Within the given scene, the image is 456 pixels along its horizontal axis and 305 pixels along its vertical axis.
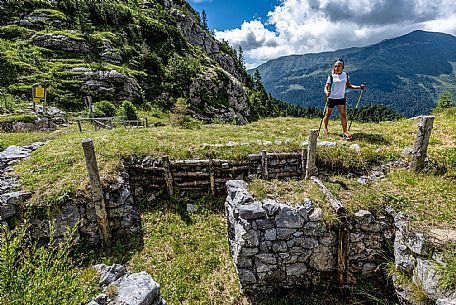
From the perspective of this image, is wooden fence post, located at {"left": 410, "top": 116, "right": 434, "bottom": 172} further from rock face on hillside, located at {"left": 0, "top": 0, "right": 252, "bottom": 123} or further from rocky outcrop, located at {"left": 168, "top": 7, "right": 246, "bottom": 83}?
rocky outcrop, located at {"left": 168, "top": 7, "right": 246, "bottom": 83}

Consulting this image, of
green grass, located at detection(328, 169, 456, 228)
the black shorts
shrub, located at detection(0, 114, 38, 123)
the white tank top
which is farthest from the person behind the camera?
shrub, located at detection(0, 114, 38, 123)

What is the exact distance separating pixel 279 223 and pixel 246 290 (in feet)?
7.55

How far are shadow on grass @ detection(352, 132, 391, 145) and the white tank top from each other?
2122mm

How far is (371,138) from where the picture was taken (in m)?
10.5

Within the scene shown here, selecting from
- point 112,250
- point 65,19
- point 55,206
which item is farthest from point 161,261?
point 65,19

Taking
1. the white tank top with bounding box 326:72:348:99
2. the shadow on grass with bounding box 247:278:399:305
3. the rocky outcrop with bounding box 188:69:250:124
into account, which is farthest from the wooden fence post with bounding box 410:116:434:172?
the rocky outcrop with bounding box 188:69:250:124

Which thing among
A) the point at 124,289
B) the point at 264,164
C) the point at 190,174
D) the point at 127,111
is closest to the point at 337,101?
the point at 264,164

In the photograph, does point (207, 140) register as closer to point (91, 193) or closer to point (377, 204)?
point (91, 193)

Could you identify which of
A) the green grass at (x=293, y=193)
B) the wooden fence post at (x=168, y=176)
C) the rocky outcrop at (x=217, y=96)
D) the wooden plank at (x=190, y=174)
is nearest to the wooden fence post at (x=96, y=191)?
the wooden fence post at (x=168, y=176)

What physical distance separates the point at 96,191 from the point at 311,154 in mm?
7683

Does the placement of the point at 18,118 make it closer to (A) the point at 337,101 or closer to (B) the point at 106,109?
(B) the point at 106,109

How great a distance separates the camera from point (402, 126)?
12195mm

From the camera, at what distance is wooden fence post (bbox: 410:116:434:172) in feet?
24.2

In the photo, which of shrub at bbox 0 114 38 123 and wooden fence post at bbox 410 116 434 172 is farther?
shrub at bbox 0 114 38 123
